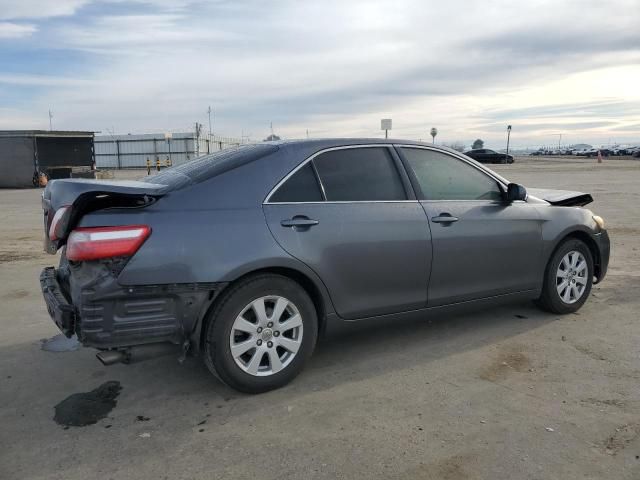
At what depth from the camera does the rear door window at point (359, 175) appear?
3990mm

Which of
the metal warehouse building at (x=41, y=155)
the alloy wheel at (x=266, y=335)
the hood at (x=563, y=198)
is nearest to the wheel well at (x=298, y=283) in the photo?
the alloy wheel at (x=266, y=335)

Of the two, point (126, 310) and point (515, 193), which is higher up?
point (515, 193)

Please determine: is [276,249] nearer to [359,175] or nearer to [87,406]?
[359,175]

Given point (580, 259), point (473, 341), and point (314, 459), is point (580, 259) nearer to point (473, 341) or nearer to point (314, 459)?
point (473, 341)

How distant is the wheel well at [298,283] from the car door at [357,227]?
10 cm

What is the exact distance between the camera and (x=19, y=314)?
545cm

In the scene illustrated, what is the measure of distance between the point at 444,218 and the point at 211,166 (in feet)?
6.03

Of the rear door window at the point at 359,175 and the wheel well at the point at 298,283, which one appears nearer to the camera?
the wheel well at the point at 298,283

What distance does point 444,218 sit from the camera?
171 inches

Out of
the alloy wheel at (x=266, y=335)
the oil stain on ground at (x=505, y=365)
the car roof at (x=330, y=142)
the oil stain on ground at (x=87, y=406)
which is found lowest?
the oil stain on ground at (x=87, y=406)

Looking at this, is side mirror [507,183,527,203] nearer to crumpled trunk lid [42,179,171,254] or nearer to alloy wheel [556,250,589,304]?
alloy wheel [556,250,589,304]

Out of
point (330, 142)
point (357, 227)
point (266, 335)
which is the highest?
point (330, 142)

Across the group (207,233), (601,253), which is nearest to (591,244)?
(601,253)

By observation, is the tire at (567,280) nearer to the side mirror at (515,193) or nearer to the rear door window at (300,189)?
the side mirror at (515,193)
